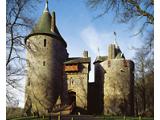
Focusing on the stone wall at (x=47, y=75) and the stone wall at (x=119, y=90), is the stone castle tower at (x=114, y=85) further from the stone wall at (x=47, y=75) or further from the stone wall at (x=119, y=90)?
the stone wall at (x=47, y=75)

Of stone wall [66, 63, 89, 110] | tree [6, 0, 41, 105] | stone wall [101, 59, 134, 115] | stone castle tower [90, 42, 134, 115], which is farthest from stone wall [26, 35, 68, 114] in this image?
tree [6, 0, 41, 105]

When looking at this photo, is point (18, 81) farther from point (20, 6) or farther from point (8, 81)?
point (20, 6)

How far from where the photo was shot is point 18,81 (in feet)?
12.6

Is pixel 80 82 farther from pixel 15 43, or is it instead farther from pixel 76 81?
pixel 15 43

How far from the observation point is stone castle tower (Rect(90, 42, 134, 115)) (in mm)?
10156

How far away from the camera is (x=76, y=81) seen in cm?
1071

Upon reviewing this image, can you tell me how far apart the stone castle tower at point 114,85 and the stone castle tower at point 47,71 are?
1.39m

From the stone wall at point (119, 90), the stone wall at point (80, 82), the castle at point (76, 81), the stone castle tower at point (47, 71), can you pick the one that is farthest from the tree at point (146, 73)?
the stone castle tower at point (47, 71)

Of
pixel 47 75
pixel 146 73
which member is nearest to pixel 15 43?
pixel 146 73

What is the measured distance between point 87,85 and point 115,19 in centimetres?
718

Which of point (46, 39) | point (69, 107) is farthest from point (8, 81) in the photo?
point (46, 39)

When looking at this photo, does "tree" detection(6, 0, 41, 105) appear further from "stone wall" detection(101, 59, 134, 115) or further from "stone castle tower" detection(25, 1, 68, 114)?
"stone wall" detection(101, 59, 134, 115)

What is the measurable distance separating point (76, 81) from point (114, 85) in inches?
54.0
